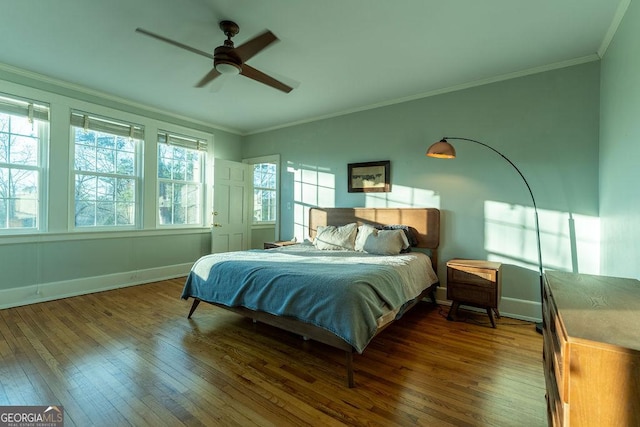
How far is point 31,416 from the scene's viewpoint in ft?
5.23

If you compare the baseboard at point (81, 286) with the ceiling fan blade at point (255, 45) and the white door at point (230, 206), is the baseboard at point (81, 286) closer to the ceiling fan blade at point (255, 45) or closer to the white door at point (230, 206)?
the white door at point (230, 206)

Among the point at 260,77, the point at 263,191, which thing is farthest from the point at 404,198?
the point at 263,191

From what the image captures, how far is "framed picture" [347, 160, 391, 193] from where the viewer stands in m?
4.00

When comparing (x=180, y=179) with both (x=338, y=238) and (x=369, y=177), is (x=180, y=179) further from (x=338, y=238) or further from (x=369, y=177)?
(x=369, y=177)

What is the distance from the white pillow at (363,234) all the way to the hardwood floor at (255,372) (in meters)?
1.04

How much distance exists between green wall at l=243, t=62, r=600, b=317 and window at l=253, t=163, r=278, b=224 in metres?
2.10

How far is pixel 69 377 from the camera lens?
1932 millimetres

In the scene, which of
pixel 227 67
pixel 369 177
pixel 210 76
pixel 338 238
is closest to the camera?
pixel 227 67

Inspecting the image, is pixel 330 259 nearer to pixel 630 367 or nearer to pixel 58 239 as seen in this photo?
pixel 630 367

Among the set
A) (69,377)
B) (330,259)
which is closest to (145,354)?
(69,377)

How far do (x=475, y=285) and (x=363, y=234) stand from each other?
1.37 meters

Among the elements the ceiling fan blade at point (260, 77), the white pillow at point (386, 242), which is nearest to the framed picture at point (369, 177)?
the white pillow at point (386, 242)

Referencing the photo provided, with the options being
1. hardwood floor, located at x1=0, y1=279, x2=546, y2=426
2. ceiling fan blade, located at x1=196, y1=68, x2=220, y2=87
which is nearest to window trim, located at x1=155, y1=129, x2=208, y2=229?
hardwood floor, located at x1=0, y1=279, x2=546, y2=426

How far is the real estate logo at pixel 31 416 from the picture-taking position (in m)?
1.55
